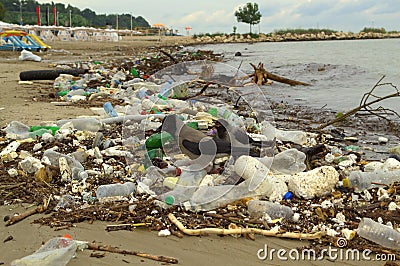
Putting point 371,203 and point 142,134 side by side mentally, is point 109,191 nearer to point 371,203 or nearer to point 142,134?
point 142,134

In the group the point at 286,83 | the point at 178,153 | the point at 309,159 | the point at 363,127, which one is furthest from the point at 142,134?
the point at 286,83

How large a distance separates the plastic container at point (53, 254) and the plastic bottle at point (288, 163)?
1800 millimetres

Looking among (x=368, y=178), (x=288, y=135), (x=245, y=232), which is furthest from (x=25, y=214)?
(x=288, y=135)

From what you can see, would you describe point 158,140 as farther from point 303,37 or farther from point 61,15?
point 61,15

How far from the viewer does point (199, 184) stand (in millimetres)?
3111

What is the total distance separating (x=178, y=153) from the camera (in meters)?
3.69

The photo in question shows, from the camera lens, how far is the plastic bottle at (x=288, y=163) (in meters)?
3.54

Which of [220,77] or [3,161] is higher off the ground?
[220,77]

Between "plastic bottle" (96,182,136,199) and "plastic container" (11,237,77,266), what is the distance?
0.71 m

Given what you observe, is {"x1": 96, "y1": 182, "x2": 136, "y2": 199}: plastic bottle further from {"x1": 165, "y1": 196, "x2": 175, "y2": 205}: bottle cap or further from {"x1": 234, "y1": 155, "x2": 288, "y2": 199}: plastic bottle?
{"x1": 234, "y1": 155, "x2": 288, "y2": 199}: plastic bottle

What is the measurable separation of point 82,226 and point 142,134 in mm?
1780

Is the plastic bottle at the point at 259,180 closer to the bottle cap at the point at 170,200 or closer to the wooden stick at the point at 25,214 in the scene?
the bottle cap at the point at 170,200

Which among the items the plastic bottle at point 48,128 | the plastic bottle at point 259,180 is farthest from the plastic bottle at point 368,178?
the plastic bottle at point 48,128

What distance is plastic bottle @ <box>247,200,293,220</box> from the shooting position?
2727 mm
